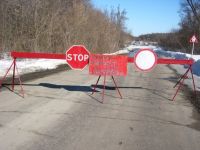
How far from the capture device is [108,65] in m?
10.8

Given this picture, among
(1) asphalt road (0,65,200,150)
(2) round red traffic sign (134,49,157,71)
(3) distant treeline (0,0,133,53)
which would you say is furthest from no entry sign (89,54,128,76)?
(3) distant treeline (0,0,133,53)

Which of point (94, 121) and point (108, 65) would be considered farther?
point (108, 65)

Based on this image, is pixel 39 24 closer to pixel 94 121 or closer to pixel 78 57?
pixel 78 57

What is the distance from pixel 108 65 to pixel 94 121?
3.11 meters

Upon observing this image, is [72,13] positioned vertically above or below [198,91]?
above

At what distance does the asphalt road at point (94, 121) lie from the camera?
633 cm

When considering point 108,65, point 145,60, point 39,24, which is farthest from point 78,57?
point 39,24

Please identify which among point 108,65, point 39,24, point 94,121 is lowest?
point 94,121

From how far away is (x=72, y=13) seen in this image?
3931cm

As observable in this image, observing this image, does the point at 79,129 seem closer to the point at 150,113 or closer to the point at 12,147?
the point at 12,147

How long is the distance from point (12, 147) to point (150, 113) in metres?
3.91

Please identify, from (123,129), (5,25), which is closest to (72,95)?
(123,129)

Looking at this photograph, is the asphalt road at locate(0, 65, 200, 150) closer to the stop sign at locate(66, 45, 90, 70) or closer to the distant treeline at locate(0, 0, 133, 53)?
the stop sign at locate(66, 45, 90, 70)

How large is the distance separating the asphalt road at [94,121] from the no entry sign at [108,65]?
72 centimetres
